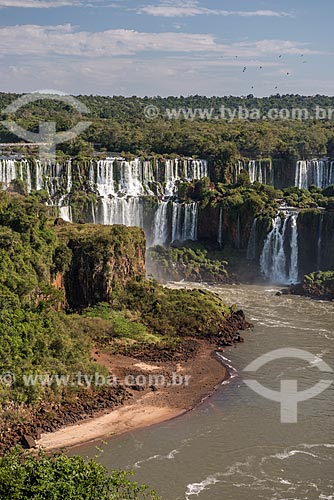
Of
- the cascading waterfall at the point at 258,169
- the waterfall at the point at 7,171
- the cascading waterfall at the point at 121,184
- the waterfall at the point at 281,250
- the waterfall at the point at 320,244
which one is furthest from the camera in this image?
the cascading waterfall at the point at 258,169

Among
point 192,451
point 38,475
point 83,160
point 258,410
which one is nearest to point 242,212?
point 83,160

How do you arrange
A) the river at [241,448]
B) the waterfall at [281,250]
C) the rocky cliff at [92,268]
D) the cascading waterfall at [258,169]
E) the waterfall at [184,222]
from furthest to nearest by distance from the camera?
the cascading waterfall at [258,169] → the waterfall at [184,222] → the waterfall at [281,250] → the rocky cliff at [92,268] → the river at [241,448]

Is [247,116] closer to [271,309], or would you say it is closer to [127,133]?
[127,133]

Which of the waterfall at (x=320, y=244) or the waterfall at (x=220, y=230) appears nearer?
the waterfall at (x=320, y=244)

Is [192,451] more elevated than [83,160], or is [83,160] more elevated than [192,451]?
[83,160]

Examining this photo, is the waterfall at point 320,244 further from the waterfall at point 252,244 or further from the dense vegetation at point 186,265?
the dense vegetation at point 186,265

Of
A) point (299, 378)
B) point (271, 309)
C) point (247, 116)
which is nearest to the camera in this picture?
point (299, 378)
